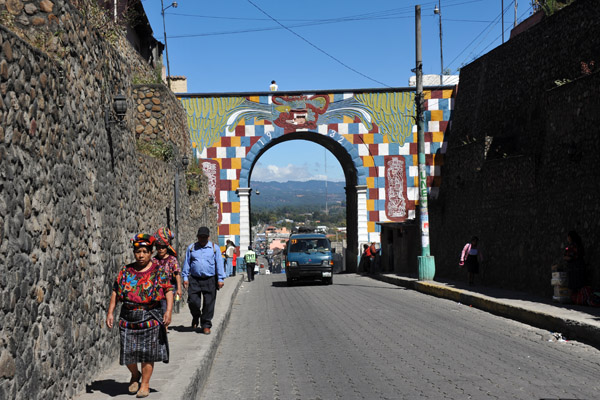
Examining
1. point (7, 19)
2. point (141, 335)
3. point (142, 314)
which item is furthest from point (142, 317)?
point (7, 19)

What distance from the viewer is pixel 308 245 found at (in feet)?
87.5

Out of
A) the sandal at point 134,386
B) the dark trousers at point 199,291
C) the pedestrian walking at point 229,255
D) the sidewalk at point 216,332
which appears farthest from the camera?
the pedestrian walking at point 229,255

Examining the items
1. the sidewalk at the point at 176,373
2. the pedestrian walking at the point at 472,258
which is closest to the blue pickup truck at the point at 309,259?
the pedestrian walking at the point at 472,258

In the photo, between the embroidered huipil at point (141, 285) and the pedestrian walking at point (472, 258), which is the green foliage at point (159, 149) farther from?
the embroidered huipil at point (141, 285)

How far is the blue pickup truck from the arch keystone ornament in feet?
23.6

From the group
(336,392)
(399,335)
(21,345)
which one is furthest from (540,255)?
(21,345)

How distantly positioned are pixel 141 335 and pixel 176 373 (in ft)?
3.92

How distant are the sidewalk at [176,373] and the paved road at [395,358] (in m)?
0.25

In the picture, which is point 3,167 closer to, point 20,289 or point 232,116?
point 20,289

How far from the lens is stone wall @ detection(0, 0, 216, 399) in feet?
16.0

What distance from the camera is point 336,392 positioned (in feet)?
22.7

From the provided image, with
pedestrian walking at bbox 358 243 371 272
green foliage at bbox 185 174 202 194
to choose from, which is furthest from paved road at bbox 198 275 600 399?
pedestrian walking at bbox 358 243 371 272

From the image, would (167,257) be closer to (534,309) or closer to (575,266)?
(534,309)

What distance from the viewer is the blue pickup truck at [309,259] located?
2543 centimetres
